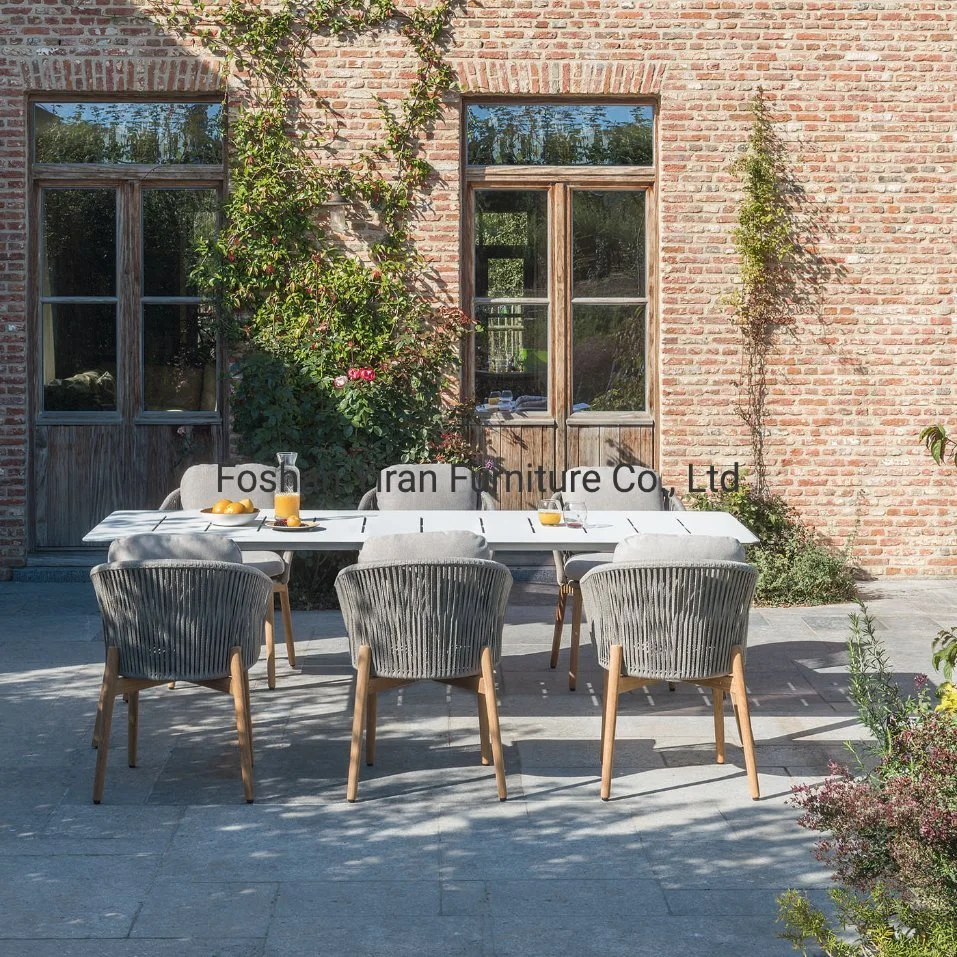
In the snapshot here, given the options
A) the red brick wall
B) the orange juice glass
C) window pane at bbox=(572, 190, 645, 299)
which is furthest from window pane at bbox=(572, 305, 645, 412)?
the orange juice glass

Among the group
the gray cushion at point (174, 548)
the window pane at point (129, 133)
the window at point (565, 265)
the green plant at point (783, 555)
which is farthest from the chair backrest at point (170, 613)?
the window pane at point (129, 133)

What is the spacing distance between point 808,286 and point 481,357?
2.10m

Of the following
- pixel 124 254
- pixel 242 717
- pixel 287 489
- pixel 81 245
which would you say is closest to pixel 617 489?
pixel 287 489

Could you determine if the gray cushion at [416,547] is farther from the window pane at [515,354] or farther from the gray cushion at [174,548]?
the window pane at [515,354]

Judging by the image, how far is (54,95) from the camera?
854cm

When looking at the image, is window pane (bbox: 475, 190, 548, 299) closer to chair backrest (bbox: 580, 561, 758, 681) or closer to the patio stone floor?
the patio stone floor

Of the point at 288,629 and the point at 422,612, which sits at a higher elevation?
the point at 422,612

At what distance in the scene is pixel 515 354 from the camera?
883 centimetres

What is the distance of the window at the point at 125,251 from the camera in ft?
28.3

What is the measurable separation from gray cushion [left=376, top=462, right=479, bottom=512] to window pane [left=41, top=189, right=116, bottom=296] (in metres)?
2.75

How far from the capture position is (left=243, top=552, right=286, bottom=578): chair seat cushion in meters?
6.29

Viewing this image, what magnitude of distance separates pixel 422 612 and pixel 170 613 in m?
0.84

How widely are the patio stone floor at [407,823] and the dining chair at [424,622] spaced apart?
0.35 meters

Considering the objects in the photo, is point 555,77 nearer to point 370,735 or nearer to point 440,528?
point 440,528
